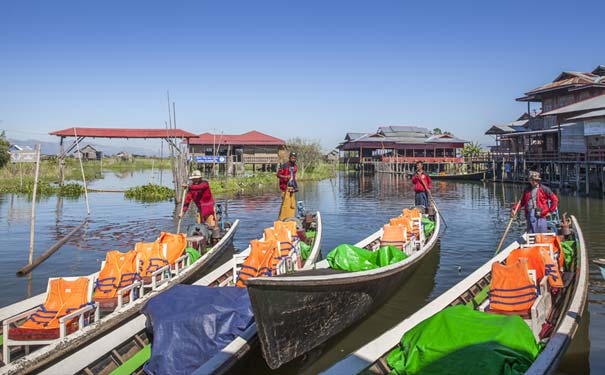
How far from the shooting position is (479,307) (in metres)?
6.79

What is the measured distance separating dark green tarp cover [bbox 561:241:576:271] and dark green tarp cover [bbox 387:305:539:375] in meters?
4.43

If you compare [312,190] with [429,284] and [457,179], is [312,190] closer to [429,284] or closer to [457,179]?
[457,179]

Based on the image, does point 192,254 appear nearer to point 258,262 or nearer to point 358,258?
point 258,262

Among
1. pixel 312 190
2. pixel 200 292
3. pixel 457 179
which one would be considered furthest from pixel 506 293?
pixel 457 179

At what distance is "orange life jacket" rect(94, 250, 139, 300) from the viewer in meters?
7.69

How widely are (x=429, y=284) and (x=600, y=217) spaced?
1282 centimetres

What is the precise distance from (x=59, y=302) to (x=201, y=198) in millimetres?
5838

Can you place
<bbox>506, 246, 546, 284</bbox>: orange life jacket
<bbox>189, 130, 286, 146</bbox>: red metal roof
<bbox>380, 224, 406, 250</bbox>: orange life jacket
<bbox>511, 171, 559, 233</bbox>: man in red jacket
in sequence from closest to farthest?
<bbox>506, 246, 546, 284</bbox>: orange life jacket < <bbox>511, 171, 559, 233</bbox>: man in red jacket < <bbox>380, 224, 406, 250</bbox>: orange life jacket < <bbox>189, 130, 286, 146</bbox>: red metal roof

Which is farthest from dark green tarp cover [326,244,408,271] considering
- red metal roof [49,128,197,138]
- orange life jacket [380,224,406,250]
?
red metal roof [49,128,197,138]

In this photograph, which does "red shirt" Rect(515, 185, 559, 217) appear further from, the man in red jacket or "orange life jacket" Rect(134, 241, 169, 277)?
"orange life jacket" Rect(134, 241, 169, 277)

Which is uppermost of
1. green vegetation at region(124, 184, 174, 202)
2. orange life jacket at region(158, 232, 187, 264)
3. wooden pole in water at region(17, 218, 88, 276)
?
green vegetation at region(124, 184, 174, 202)

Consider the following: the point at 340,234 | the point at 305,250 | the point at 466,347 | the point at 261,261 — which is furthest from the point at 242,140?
the point at 466,347

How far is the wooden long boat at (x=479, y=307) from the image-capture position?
4980 millimetres

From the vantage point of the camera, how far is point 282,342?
590 centimetres
